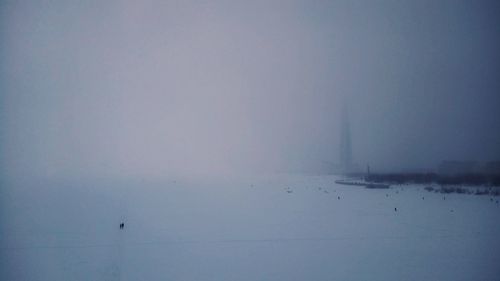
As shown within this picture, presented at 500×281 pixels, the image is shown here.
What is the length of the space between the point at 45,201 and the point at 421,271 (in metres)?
15.4

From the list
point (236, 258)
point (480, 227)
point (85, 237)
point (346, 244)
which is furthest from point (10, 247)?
point (480, 227)

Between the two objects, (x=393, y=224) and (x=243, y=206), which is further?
(x=243, y=206)

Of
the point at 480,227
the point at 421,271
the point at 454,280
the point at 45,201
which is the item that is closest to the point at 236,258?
the point at 421,271

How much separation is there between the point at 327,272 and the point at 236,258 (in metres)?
1.79

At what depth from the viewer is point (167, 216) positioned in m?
12.4

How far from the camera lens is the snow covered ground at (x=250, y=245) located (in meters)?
6.18

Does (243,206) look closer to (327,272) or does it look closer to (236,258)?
(236,258)

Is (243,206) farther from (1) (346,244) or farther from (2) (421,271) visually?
(2) (421,271)

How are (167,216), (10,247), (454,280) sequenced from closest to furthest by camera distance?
1. (454,280)
2. (10,247)
3. (167,216)

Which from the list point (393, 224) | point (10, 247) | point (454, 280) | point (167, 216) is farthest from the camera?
point (167, 216)

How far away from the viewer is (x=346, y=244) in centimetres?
823

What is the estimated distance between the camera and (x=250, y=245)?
816cm

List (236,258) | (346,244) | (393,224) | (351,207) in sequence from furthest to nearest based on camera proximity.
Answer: (351,207) < (393,224) < (346,244) < (236,258)

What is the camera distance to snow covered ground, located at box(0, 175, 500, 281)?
6.18m
